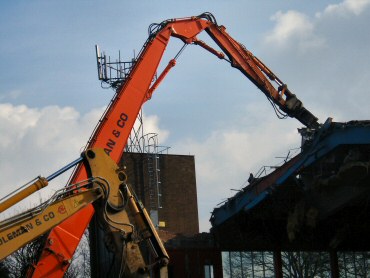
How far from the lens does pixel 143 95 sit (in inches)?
901

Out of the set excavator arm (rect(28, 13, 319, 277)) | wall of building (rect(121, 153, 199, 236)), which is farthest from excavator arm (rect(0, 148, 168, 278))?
wall of building (rect(121, 153, 199, 236))

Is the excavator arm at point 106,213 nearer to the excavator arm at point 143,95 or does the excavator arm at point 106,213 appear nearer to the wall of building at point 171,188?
the excavator arm at point 143,95

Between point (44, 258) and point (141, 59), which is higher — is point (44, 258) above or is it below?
below

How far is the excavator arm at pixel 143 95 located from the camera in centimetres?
1855

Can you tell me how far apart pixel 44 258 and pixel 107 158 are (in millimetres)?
4333

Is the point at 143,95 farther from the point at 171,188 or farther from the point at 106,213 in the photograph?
the point at 171,188

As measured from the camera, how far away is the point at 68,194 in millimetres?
14820

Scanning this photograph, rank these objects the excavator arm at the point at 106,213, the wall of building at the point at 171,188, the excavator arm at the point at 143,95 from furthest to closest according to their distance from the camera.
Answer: the wall of building at the point at 171,188
the excavator arm at the point at 143,95
the excavator arm at the point at 106,213

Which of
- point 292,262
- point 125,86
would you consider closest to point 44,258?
point 125,86

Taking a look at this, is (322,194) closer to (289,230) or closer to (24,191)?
(289,230)

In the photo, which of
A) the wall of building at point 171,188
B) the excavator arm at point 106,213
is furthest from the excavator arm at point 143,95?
the wall of building at point 171,188

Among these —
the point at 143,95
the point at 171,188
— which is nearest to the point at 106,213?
the point at 143,95

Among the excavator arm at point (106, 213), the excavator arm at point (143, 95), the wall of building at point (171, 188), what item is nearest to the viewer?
the excavator arm at point (106, 213)

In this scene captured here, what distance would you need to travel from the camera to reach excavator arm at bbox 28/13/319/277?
18.5m
